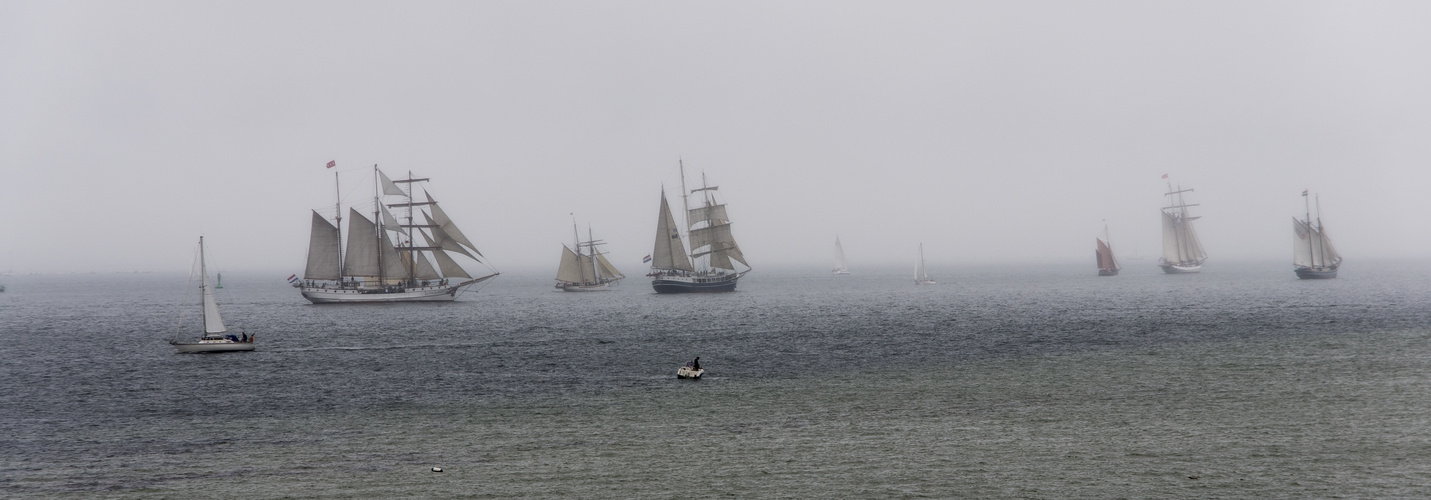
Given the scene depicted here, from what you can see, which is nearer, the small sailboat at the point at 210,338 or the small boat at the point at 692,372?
the small boat at the point at 692,372

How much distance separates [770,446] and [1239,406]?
21857mm

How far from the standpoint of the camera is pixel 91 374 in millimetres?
56969

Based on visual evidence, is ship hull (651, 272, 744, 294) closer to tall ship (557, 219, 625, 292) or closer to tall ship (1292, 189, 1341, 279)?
tall ship (557, 219, 625, 292)

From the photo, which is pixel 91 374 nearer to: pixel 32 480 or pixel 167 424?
pixel 167 424

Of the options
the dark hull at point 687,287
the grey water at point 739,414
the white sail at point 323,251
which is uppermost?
the white sail at point 323,251

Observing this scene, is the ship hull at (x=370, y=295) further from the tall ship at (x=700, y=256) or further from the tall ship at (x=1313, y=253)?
the tall ship at (x=1313, y=253)

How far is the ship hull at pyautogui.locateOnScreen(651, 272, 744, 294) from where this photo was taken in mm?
157500

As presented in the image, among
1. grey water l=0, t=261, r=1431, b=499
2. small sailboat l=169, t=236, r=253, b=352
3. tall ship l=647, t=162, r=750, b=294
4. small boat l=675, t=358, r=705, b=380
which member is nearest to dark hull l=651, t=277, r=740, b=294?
tall ship l=647, t=162, r=750, b=294

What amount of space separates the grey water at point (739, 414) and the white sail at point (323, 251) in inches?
1723

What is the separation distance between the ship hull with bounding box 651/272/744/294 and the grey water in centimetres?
7304

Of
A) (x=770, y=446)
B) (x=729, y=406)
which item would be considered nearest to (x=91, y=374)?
(x=729, y=406)

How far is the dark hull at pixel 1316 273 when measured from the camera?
175 metres

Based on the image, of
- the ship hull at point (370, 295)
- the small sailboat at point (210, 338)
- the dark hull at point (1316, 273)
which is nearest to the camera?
the small sailboat at point (210, 338)

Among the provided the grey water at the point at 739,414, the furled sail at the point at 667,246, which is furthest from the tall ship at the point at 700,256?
the grey water at the point at 739,414
